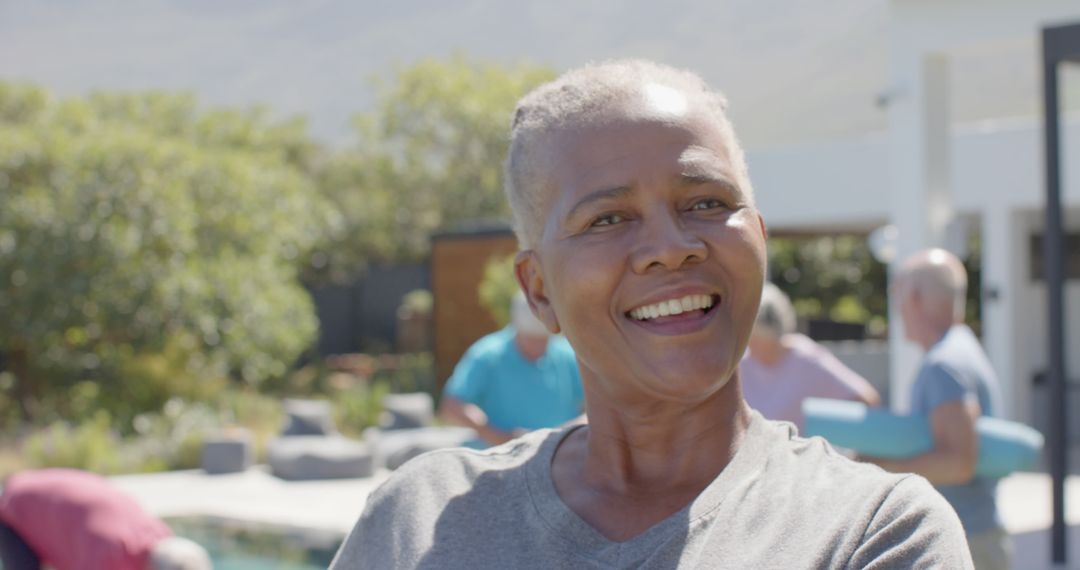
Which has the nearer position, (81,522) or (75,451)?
(81,522)

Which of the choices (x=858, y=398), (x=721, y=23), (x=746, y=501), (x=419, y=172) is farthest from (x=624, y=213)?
(x=721, y=23)

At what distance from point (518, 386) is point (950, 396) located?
2455mm

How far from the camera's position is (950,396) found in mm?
3766

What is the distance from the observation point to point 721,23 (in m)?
147

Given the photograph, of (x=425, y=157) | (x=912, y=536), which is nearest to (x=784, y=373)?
(x=912, y=536)

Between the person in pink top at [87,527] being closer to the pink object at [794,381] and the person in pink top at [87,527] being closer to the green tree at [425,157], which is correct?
the pink object at [794,381]

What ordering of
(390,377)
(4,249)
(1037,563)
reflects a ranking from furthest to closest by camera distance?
(390,377) → (4,249) → (1037,563)

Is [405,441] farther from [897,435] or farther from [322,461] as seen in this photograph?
[897,435]

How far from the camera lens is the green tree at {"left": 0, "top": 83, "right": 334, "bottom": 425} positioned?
1549cm

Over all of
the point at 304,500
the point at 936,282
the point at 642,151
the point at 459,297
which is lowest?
the point at 304,500

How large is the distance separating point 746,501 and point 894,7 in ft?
34.0

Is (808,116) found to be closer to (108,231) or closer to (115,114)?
(115,114)

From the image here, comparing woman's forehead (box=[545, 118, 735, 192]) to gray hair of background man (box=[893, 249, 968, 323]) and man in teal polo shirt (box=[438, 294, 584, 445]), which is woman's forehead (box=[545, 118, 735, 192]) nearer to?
gray hair of background man (box=[893, 249, 968, 323])

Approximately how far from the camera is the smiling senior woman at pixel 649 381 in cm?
130
